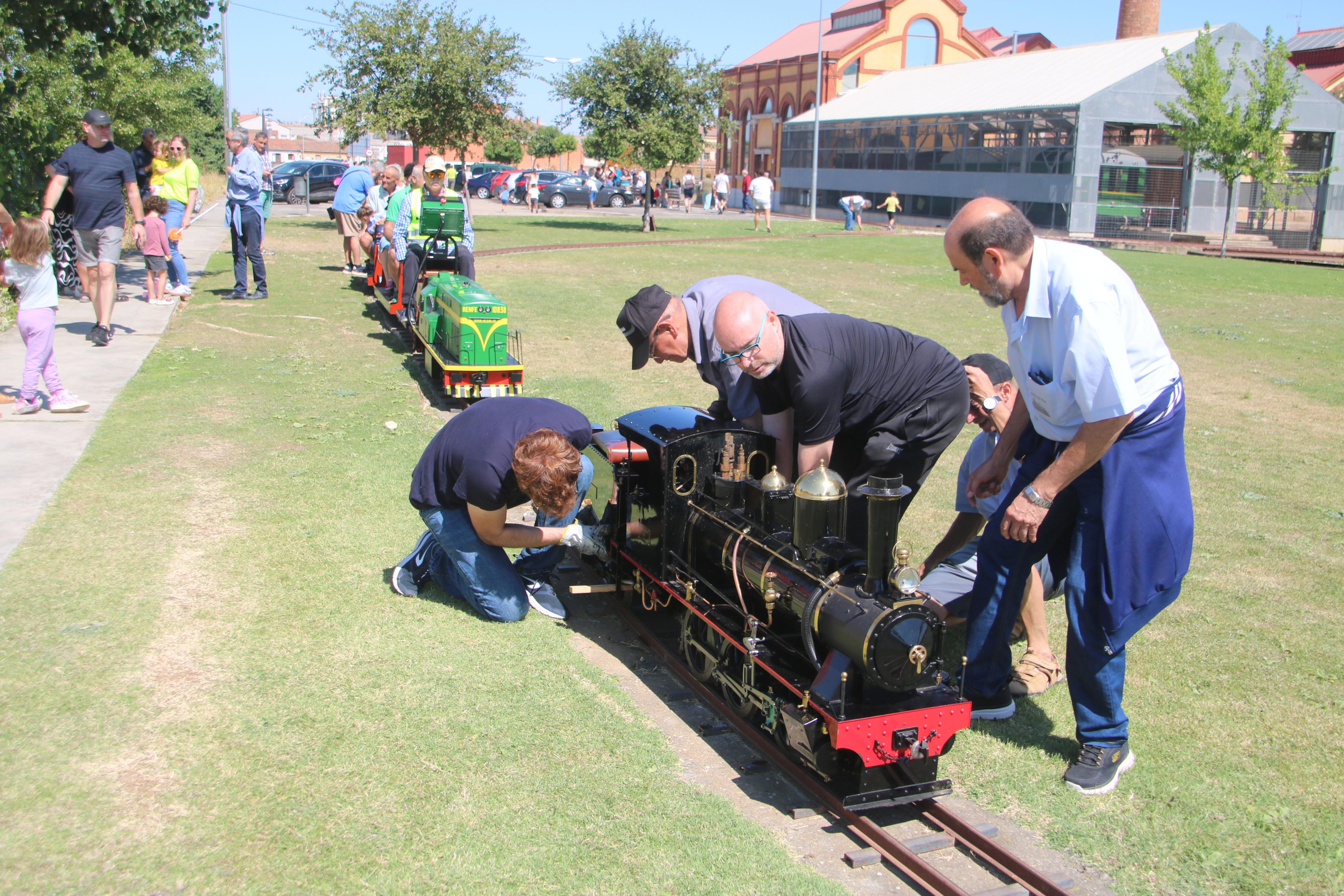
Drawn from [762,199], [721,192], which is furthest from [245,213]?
[721,192]

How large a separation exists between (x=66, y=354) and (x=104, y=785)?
7.73 m

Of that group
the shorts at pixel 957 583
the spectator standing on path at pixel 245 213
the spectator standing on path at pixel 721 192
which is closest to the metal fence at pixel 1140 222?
the spectator standing on path at pixel 721 192

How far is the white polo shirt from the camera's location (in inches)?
130

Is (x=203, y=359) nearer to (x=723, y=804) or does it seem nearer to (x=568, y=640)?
(x=568, y=640)

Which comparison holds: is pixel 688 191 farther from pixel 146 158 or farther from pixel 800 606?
pixel 800 606

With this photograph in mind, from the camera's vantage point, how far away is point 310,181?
3180cm

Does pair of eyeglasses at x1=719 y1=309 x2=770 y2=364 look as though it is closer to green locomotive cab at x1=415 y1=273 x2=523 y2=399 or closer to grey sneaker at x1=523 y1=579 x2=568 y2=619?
grey sneaker at x1=523 y1=579 x2=568 y2=619

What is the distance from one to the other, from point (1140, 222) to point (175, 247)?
28814 millimetres

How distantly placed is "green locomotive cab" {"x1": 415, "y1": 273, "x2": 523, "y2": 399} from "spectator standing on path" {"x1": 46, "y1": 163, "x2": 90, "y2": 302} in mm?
6556

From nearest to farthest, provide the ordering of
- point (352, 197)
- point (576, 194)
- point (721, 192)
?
point (352, 197) → point (576, 194) → point (721, 192)

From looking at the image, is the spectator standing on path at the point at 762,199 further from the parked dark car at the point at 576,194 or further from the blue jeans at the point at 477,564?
the blue jeans at the point at 477,564

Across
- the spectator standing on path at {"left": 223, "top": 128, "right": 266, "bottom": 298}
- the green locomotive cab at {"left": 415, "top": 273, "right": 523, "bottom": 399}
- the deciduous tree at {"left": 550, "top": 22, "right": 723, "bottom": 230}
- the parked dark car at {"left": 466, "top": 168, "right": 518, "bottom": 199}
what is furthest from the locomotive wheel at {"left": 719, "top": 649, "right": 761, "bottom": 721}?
the parked dark car at {"left": 466, "top": 168, "right": 518, "bottom": 199}

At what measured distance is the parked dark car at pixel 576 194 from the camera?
38922 mm

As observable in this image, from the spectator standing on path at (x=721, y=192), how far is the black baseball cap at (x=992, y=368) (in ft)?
126
